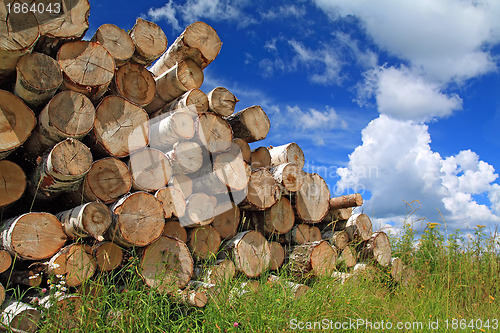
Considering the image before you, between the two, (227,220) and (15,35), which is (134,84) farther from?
(227,220)

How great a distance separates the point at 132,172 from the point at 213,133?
2.63 feet

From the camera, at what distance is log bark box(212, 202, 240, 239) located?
340 cm

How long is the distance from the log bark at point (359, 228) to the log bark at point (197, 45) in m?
2.36

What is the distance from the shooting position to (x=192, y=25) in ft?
12.2

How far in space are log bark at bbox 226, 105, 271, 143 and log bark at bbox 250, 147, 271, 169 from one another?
0.22m

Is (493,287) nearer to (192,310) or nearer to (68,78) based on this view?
(192,310)

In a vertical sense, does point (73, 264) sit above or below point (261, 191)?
below

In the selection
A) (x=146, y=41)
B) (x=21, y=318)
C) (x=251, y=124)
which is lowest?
(x=21, y=318)

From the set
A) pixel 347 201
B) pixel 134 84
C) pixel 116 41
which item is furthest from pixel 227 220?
pixel 116 41

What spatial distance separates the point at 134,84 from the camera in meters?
3.28

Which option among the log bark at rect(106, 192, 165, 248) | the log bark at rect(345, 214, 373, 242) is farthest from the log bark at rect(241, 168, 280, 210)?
the log bark at rect(345, 214, 373, 242)

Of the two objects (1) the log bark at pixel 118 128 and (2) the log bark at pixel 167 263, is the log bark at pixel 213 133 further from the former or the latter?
(2) the log bark at pixel 167 263

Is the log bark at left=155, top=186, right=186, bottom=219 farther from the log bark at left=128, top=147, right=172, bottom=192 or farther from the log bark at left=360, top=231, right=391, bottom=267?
the log bark at left=360, top=231, right=391, bottom=267

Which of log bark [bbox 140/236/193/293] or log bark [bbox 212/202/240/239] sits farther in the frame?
log bark [bbox 212/202/240/239]
